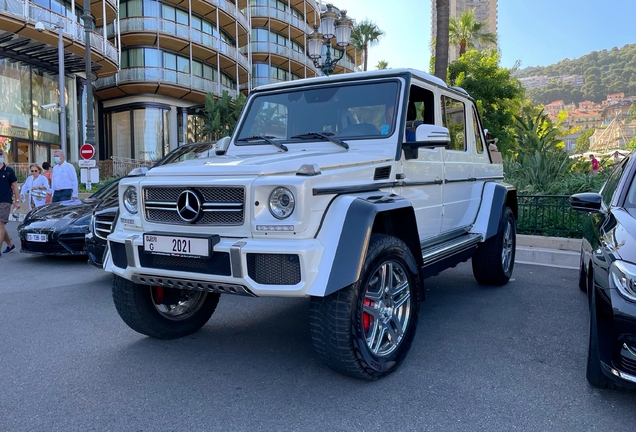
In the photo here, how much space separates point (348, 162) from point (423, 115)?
1404 millimetres

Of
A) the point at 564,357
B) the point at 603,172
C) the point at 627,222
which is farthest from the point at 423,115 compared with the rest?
the point at 603,172

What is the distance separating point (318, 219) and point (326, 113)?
1.59 m

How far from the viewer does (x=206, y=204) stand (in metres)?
3.31

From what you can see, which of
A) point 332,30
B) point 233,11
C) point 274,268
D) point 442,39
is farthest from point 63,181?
point 233,11

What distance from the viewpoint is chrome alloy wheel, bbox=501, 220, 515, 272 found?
19.7ft

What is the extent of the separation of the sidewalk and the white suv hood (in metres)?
5.13

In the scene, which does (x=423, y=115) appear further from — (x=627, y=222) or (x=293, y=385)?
(x=293, y=385)

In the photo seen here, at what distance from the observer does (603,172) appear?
10.7m

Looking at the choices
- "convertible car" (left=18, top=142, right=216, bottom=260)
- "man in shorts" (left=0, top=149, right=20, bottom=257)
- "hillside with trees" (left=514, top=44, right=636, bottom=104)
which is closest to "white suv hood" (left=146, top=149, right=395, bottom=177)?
"convertible car" (left=18, top=142, right=216, bottom=260)

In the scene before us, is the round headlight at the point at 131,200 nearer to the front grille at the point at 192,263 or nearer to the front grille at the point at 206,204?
the front grille at the point at 206,204

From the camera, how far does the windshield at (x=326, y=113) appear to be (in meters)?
4.23

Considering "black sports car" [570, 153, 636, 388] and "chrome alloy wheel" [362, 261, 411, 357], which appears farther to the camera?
"chrome alloy wheel" [362, 261, 411, 357]

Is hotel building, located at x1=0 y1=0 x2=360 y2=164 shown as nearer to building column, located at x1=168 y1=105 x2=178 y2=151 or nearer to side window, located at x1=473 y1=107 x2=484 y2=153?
building column, located at x1=168 y1=105 x2=178 y2=151

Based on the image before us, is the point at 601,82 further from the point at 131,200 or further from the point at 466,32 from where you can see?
the point at 131,200
